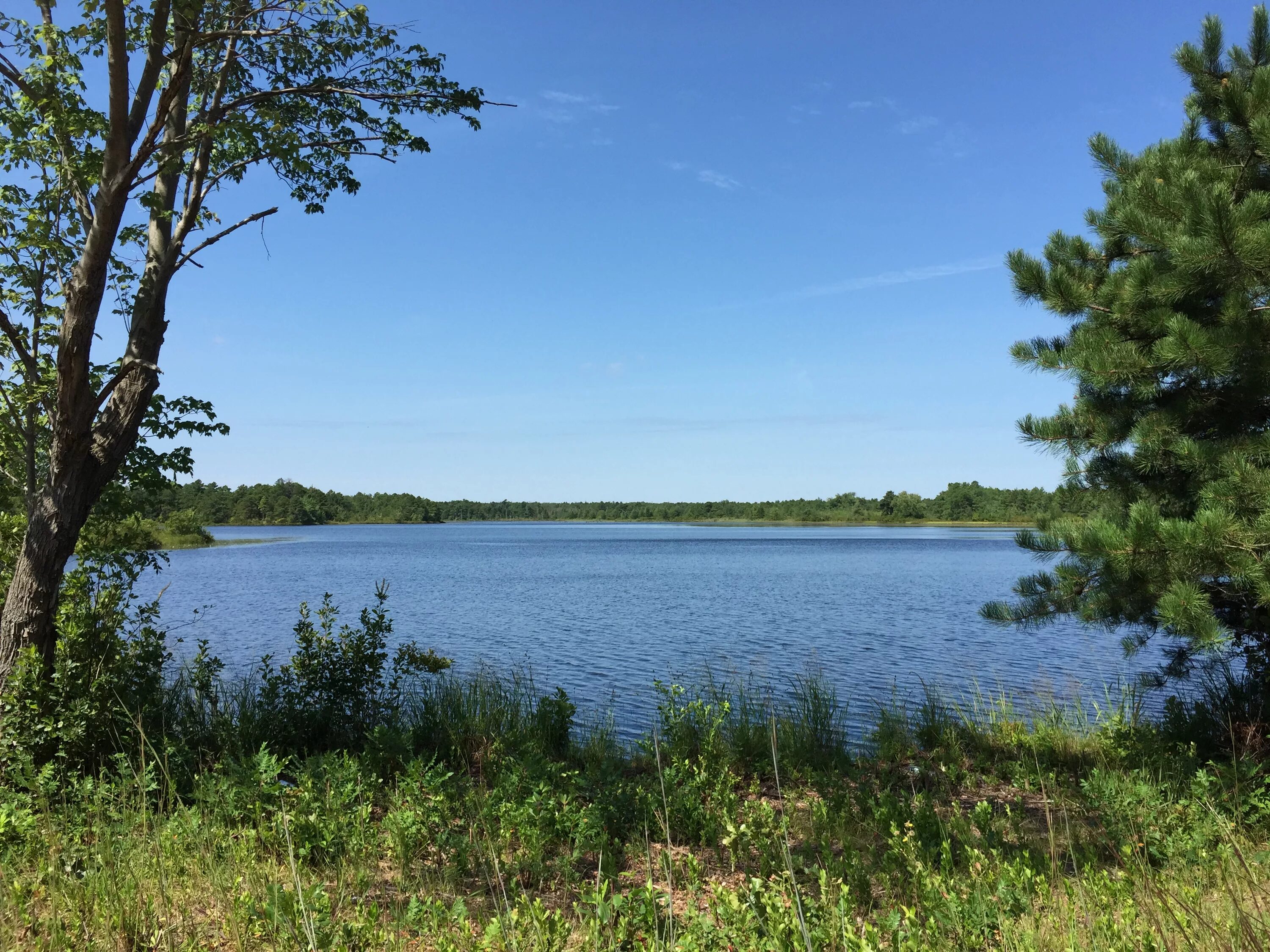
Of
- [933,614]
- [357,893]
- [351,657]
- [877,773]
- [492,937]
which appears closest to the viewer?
[492,937]

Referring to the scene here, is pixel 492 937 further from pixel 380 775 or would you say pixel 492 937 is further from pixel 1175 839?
pixel 1175 839

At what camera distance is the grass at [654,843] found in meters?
3.44

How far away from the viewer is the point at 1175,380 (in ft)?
20.8

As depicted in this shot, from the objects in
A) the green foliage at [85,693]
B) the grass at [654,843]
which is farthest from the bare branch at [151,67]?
the grass at [654,843]

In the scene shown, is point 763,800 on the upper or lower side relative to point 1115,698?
upper

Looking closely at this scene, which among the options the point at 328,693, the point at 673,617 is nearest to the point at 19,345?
the point at 328,693

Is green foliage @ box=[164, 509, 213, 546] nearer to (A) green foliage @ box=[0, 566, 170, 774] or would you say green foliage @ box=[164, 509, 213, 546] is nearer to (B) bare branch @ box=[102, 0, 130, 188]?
(A) green foliage @ box=[0, 566, 170, 774]

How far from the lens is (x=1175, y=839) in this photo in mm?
4918

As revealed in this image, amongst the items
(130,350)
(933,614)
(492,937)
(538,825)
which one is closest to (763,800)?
(538,825)

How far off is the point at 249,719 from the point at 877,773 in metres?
5.84

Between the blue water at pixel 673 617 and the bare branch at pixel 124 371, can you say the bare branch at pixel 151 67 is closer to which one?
the bare branch at pixel 124 371

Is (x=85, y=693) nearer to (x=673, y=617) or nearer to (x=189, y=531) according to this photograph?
(x=673, y=617)

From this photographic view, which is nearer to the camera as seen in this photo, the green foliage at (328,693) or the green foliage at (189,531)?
the green foliage at (328,693)

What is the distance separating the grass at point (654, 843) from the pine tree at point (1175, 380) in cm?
137
